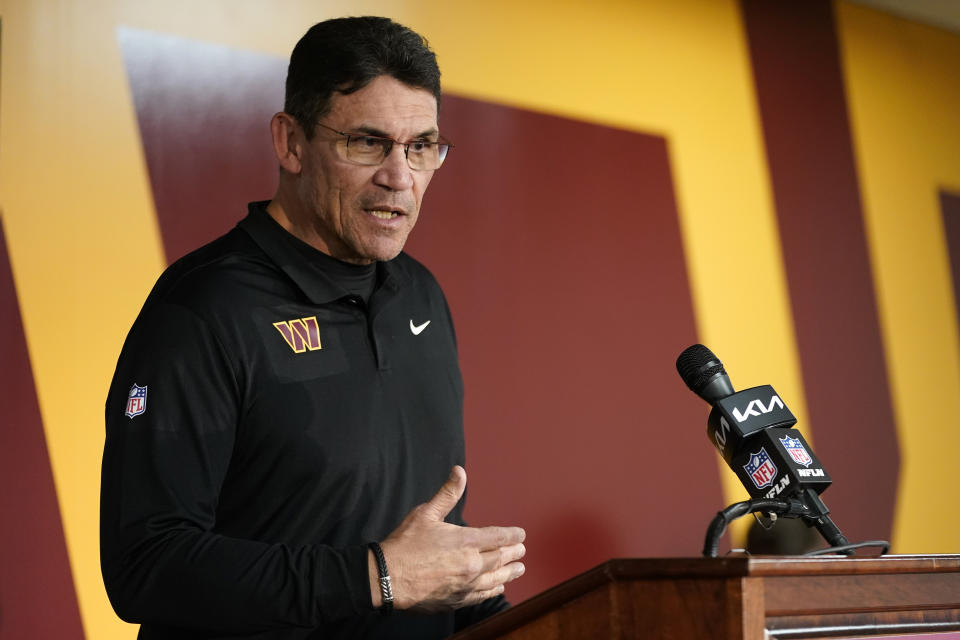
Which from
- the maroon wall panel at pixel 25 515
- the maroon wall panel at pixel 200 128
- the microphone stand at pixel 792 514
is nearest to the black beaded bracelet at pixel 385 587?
the microphone stand at pixel 792 514

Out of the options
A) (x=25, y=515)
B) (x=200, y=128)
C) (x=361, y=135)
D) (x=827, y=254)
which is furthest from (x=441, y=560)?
(x=827, y=254)

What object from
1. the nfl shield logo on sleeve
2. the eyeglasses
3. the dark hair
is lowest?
the nfl shield logo on sleeve

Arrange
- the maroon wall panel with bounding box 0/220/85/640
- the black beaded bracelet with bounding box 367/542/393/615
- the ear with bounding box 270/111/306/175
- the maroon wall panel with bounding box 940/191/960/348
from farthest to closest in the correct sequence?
the maroon wall panel with bounding box 940/191/960/348, the maroon wall panel with bounding box 0/220/85/640, the ear with bounding box 270/111/306/175, the black beaded bracelet with bounding box 367/542/393/615

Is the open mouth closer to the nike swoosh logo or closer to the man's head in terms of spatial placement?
the man's head

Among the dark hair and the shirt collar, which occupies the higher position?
the dark hair

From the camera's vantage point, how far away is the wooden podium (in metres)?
0.91

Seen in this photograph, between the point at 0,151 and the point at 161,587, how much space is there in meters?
1.59

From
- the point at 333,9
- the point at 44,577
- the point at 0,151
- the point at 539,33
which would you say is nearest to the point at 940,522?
the point at 539,33

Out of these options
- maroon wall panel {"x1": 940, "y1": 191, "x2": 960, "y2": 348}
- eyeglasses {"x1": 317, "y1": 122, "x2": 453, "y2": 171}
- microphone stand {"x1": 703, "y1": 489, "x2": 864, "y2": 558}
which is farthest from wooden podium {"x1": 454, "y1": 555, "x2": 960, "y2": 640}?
maroon wall panel {"x1": 940, "y1": 191, "x2": 960, "y2": 348}

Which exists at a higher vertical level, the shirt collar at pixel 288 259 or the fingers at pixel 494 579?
the shirt collar at pixel 288 259

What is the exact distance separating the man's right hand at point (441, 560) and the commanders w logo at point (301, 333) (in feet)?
1.12

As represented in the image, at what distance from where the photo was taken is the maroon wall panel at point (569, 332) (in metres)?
3.19

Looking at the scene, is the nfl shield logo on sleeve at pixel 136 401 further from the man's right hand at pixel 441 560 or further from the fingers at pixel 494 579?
the fingers at pixel 494 579

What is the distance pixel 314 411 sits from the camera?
4.77 ft
